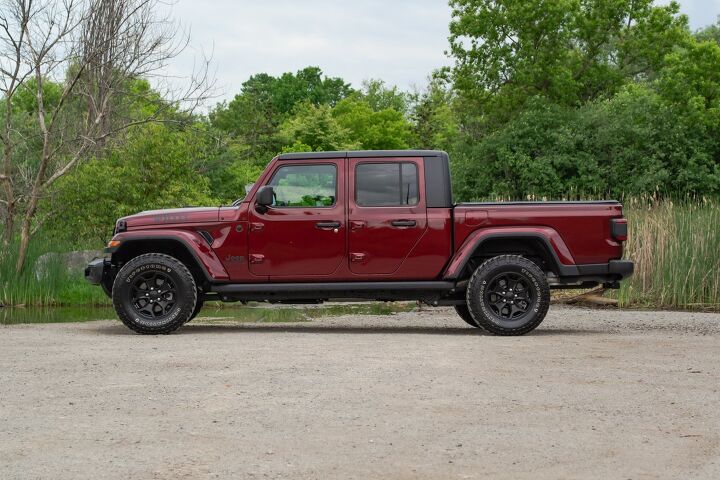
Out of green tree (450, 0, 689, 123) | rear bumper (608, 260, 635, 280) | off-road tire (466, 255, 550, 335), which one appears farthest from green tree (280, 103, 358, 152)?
rear bumper (608, 260, 635, 280)

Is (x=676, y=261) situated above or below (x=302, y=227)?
below

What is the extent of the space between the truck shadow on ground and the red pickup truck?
53 centimetres

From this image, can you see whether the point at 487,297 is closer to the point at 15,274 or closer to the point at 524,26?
the point at 15,274

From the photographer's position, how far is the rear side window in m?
12.0

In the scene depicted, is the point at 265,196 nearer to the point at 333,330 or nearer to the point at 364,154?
the point at 364,154

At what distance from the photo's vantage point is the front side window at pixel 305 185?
39.6 ft

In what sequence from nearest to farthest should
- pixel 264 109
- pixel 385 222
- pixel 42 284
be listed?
pixel 385 222, pixel 42 284, pixel 264 109

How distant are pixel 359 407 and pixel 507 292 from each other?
5060 mm

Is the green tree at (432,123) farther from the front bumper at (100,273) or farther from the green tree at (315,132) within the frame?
the front bumper at (100,273)

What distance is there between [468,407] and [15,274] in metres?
13.0

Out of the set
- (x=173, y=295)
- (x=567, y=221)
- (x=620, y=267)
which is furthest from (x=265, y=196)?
(x=620, y=267)

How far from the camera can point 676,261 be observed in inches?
640

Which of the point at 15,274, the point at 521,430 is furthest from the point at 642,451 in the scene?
the point at 15,274

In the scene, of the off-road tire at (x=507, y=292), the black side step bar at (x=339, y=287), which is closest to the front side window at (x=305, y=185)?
the black side step bar at (x=339, y=287)
